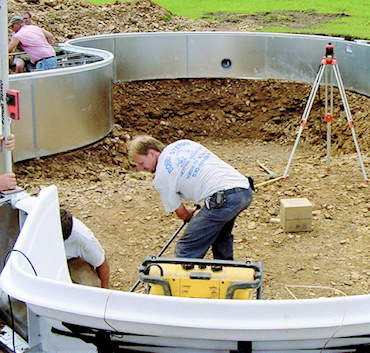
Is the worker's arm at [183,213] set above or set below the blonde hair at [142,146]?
below

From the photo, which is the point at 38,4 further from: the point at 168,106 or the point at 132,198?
the point at 132,198

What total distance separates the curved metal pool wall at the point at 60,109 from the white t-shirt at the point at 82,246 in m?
4.45

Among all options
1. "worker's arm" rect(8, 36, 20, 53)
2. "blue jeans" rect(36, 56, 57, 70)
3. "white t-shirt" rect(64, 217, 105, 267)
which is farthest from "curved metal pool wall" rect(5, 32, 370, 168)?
"white t-shirt" rect(64, 217, 105, 267)

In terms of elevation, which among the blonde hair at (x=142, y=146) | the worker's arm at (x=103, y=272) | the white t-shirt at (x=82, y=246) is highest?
the blonde hair at (x=142, y=146)

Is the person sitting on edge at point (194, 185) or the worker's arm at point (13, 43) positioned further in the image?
the worker's arm at point (13, 43)

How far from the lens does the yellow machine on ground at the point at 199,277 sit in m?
3.70

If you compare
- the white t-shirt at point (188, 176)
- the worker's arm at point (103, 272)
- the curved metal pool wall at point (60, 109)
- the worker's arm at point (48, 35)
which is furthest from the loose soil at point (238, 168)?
the worker's arm at point (48, 35)

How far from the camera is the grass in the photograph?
16694 mm

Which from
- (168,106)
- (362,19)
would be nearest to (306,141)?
(168,106)

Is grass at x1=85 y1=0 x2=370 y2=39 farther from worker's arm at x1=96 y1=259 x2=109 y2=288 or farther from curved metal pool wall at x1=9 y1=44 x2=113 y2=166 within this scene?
worker's arm at x1=96 y1=259 x2=109 y2=288

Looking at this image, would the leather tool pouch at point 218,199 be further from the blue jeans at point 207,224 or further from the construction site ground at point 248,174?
the construction site ground at point 248,174

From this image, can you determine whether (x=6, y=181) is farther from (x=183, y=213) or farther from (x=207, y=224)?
(x=207, y=224)

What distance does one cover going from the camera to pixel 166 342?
2891 mm

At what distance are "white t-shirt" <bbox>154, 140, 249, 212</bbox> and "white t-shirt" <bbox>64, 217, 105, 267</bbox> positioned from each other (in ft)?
2.31
